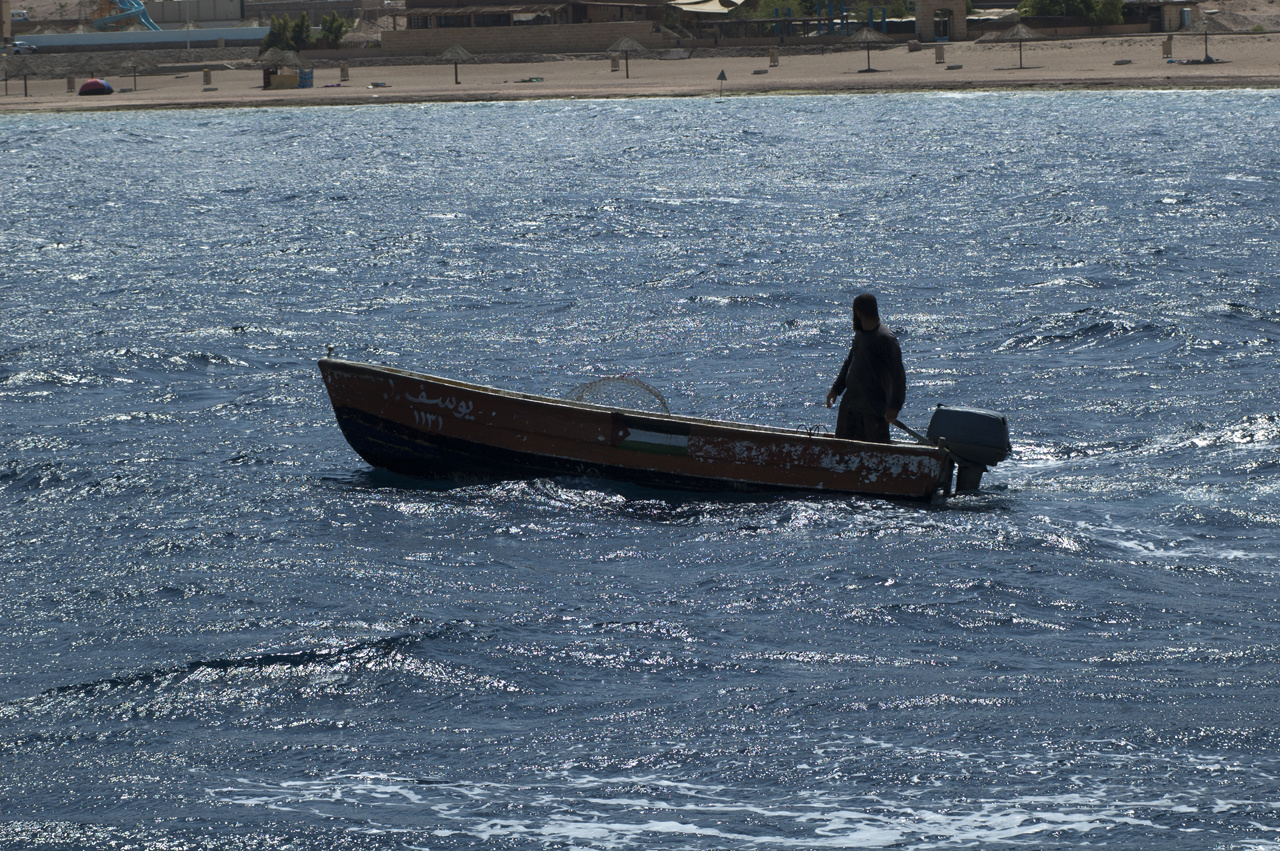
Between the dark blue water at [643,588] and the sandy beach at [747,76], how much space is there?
57.5 metres

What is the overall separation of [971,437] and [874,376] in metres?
0.97

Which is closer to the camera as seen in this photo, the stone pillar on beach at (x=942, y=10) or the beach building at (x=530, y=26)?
the stone pillar on beach at (x=942, y=10)

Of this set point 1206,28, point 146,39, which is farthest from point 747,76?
point 146,39

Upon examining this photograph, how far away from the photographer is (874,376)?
12.0 meters

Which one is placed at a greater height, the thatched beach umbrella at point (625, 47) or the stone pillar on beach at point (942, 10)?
the stone pillar on beach at point (942, 10)

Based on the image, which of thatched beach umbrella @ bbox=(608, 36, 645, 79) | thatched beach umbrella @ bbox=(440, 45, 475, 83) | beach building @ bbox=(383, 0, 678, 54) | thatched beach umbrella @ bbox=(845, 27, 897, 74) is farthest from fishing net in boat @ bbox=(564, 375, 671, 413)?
beach building @ bbox=(383, 0, 678, 54)

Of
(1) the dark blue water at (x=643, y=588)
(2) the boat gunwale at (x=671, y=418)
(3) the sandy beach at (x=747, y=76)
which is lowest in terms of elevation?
(1) the dark blue water at (x=643, y=588)

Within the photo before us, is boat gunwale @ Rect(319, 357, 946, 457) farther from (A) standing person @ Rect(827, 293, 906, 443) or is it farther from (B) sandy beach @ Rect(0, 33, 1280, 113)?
(B) sandy beach @ Rect(0, 33, 1280, 113)

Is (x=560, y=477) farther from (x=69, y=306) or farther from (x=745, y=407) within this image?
(x=69, y=306)

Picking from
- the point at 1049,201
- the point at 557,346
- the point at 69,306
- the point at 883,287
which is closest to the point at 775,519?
the point at 557,346

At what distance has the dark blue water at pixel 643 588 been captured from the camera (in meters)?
7.24

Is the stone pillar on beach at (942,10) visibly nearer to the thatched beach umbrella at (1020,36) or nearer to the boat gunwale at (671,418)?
the thatched beach umbrella at (1020,36)

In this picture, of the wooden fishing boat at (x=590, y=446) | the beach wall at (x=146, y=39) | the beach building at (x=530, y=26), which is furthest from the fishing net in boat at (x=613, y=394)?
the beach wall at (x=146, y=39)

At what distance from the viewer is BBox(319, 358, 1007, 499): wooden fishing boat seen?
39.2 ft
